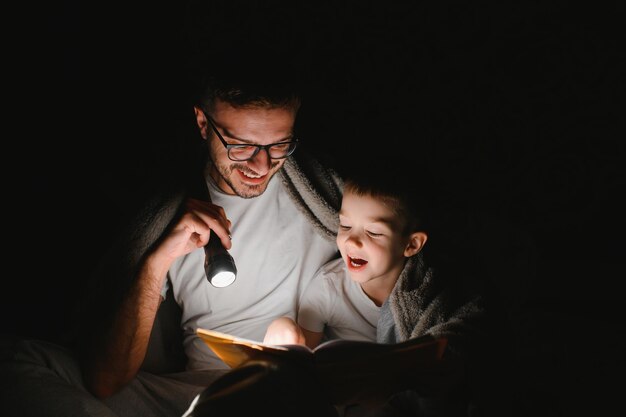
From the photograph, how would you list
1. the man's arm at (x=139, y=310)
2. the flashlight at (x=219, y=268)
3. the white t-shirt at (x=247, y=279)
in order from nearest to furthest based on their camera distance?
the flashlight at (x=219, y=268) → the man's arm at (x=139, y=310) → the white t-shirt at (x=247, y=279)

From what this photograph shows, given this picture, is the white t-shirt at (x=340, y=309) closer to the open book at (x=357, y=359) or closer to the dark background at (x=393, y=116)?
the dark background at (x=393, y=116)

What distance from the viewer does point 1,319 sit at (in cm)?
174

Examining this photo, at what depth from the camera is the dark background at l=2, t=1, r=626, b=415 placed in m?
1.72

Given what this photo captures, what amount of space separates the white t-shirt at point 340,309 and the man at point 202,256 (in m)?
0.08

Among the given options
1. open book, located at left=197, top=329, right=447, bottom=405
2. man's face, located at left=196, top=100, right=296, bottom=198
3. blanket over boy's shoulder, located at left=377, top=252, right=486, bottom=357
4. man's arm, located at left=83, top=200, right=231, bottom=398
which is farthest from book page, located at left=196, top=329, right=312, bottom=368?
man's face, located at left=196, top=100, right=296, bottom=198

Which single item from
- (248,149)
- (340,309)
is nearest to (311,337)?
(340,309)

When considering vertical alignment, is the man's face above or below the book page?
above

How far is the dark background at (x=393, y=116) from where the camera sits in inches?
67.6

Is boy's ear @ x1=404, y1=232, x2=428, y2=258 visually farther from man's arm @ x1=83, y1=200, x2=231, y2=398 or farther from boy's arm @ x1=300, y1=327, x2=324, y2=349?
man's arm @ x1=83, y1=200, x2=231, y2=398

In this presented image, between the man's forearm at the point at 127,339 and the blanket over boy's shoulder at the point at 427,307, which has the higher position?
the blanket over boy's shoulder at the point at 427,307

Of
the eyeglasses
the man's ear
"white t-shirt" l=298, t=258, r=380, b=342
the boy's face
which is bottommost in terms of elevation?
"white t-shirt" l=298, t=258, r=380, b=342

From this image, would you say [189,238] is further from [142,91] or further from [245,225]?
[142,91]

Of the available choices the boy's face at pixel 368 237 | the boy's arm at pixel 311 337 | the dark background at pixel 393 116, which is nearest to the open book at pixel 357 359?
the boy's face at pixel 368 237

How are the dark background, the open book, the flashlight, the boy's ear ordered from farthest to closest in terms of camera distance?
1. the dark background
2. the boy's ear
3. the flashlight
4. the open book
